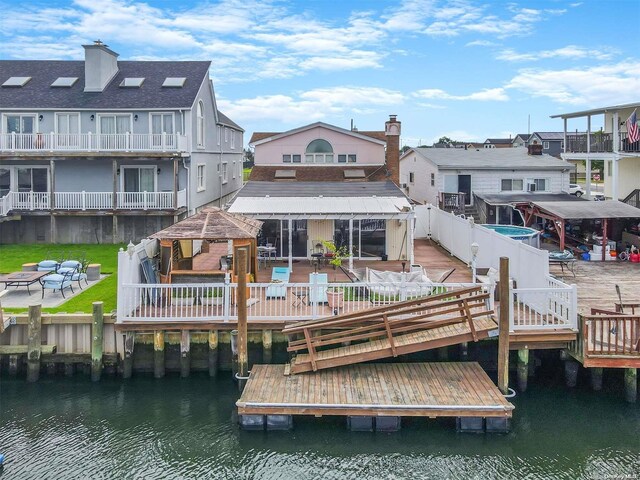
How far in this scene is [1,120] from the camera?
29922 millimetres

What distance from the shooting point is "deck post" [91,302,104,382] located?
15805mm

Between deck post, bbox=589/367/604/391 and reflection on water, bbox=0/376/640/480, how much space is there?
0.23 metres

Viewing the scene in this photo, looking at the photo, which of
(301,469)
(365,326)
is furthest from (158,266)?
(301,469)

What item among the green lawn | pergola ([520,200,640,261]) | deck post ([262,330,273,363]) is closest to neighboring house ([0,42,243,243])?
the green lawn

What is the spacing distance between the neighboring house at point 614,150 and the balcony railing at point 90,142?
20.8 meters

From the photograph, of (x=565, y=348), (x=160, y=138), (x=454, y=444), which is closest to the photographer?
(x=454, y=444)

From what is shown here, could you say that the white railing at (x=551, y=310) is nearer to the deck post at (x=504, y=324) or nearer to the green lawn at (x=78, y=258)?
the deck post at (x=504, y=324)

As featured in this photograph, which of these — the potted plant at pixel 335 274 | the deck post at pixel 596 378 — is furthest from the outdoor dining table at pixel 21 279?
the deck post at pixel 596 378

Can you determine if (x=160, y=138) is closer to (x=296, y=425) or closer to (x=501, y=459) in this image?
(x=296, y=425)

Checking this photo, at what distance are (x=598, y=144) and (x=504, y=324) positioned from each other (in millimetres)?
22127

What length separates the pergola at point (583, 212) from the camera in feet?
82.3

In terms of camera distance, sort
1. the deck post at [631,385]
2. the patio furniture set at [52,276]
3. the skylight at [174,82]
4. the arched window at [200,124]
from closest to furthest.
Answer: the deck post at [631,385]
the patio furniture set at [52,276]
the skylight at [174,82]
the arched window at [200,124]

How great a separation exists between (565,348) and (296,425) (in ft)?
22.2

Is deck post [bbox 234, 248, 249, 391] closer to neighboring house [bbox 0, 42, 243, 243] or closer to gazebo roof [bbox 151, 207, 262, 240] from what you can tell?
gazebo roof [bbox 151, 207, 262, 240]
